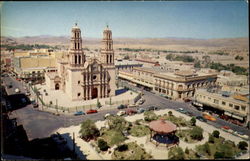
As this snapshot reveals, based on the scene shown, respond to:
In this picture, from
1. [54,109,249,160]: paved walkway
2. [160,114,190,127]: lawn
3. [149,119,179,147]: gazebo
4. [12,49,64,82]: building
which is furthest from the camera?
[12,49,64,82]: building

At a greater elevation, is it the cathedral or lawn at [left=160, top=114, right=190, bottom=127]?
the cathedral

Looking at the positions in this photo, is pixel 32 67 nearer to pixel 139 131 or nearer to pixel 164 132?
pixel 139 131

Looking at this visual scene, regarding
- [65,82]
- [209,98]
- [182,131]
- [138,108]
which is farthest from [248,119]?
[65,82]

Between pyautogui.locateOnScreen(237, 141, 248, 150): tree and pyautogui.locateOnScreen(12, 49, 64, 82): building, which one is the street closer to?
pyautogui.locateOnScreen(237, 141, 248, 150): tree

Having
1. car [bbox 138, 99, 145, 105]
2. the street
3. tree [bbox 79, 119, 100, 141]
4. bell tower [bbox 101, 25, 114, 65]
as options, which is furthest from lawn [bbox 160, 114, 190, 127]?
bell tower [bbox 101, 25, 114, 65]

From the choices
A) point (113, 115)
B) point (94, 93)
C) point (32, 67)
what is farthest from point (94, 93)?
point (32, 67)

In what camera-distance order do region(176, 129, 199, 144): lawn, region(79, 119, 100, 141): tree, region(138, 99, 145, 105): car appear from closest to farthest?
region(79, 119, 100, 141): tree
region(176, 129, 199, 144): lawn
region(138, 99, 145, 105): car

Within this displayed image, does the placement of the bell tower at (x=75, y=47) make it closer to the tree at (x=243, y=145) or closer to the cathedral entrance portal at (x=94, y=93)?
the cathedral entrance portal at (x=94, y=93)
